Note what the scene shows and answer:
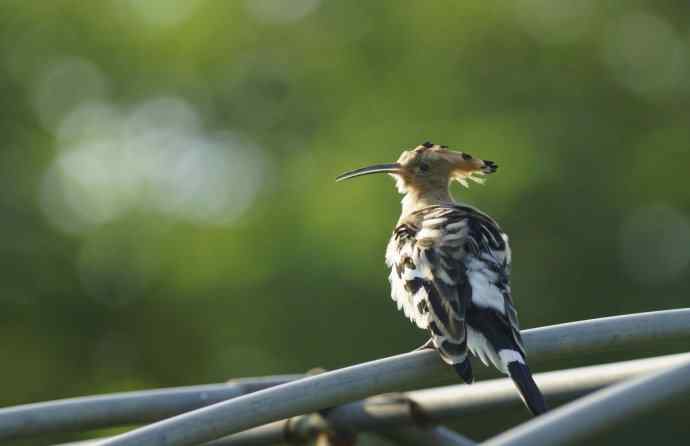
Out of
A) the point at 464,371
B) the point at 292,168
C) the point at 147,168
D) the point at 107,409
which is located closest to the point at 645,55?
the point at 292,168

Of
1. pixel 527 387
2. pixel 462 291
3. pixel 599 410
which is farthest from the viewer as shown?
pixel 462 291

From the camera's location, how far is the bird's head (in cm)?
409

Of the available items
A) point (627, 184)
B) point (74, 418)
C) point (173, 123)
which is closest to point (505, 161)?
point (627, 184)

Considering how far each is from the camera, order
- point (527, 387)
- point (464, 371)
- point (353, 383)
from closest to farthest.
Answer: point (353, 383) < point (527, 387) < point (464, 371)

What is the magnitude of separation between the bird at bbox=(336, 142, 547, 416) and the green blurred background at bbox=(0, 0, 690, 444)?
121 inches

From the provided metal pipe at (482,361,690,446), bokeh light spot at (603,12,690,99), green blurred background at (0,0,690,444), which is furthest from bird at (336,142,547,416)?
bokeh light spot at (603,12,690,99)

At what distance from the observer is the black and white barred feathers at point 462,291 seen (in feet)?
7.96

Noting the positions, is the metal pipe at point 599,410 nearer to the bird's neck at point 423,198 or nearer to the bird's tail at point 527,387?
the bird's tail at point 527,387

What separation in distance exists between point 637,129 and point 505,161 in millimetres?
1410

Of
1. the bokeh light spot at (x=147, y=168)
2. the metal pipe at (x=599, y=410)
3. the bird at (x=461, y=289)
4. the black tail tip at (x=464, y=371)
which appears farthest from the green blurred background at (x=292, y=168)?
the metal pipe at (x=599, y=410)

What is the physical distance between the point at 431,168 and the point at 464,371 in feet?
5.77

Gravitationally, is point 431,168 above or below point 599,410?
above

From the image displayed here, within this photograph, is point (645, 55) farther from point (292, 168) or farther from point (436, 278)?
point (436, 278)

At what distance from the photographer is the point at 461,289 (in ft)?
8.98
